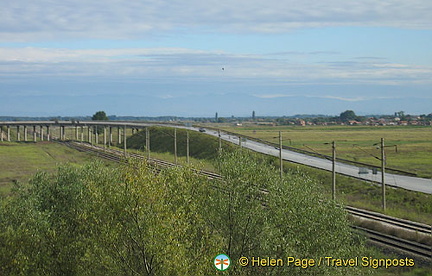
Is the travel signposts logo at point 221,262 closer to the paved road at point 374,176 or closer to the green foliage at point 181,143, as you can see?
the paved road at point 374,176

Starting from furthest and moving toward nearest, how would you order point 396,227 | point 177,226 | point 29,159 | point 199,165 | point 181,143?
1. point 181,143
2. point 29,159
3. point 396,227
4. point 199,165
5. point 177,226

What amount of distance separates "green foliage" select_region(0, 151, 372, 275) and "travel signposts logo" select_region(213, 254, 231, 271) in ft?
1.16

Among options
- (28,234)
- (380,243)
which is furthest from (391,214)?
(28,234)

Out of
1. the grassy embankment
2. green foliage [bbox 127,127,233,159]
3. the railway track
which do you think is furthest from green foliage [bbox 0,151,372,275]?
green foliage [bbox 127,127,233,159]

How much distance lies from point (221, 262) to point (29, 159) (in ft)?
275

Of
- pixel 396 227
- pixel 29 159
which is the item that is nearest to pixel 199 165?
pixel 396 227

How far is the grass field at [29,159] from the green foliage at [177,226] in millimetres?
32073

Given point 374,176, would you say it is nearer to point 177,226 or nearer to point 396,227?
point 396,227

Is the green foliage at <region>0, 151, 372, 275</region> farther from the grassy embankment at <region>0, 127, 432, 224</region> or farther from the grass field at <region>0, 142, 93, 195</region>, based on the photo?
the grass field at <region>0, 142, 93, 195</region>

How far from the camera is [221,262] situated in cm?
2906

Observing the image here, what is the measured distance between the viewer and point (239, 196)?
32281 millimetres

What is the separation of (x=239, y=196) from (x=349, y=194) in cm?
3027

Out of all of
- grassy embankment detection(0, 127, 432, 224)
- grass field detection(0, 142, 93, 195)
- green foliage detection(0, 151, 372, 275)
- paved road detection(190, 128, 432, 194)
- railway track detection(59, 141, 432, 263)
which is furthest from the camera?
grass field detection(0, 142, 93, 195)

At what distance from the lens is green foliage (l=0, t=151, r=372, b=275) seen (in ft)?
90.8
